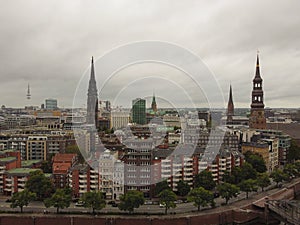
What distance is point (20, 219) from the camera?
29.1ft

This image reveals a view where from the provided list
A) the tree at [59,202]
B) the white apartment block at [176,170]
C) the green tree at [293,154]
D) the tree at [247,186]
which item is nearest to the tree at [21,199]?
the tree at [59,202]

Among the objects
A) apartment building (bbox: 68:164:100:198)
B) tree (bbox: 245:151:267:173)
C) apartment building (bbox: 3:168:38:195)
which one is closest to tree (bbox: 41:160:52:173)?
apartment building (bbox: 3:168:38:195)

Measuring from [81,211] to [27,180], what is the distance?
7.88 feet

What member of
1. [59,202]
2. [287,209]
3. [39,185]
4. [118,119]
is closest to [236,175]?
[287,209]

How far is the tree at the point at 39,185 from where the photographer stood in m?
10.1

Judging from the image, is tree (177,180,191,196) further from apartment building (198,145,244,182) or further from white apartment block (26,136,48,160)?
white apartment block (26,136,48,160)

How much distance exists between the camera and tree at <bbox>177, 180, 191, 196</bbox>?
10.6 metres

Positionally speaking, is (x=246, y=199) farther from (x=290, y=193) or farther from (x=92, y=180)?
(x=92, y=180)

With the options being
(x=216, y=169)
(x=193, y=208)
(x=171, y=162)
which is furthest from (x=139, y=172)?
(x=216, y=169)

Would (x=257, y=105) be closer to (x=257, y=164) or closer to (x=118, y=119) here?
(x=257, y=164)

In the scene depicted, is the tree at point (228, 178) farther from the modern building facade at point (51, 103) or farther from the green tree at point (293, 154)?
the modern building facade at point (51, 103)

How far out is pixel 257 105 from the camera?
21375 millimetres

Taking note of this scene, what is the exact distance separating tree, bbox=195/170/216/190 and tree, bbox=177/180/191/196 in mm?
358

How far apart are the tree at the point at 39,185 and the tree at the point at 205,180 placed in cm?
454
